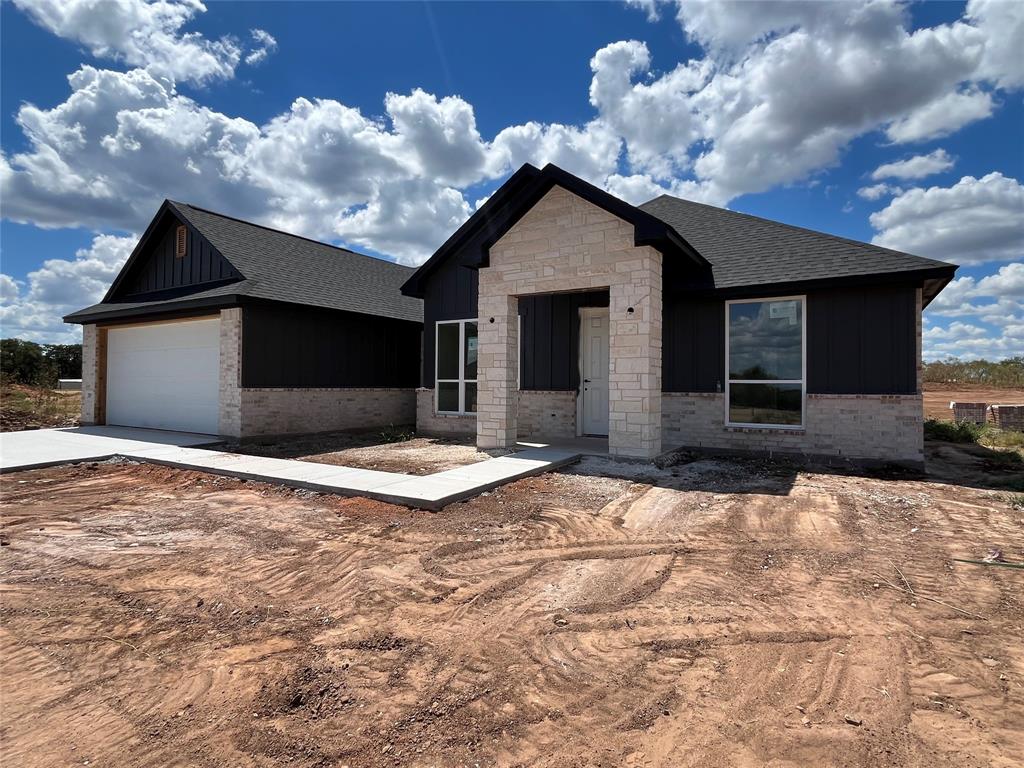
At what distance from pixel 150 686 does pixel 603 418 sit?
9.93 meters

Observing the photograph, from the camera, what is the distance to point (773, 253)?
1048 cm

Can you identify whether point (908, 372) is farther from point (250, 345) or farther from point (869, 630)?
point (250, 345)

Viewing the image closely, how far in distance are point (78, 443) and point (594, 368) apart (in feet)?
37.3

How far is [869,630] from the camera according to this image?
3.34 m

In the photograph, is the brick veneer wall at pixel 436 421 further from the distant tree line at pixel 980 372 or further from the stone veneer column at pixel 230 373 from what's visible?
the distant tree line at pixel 980 372

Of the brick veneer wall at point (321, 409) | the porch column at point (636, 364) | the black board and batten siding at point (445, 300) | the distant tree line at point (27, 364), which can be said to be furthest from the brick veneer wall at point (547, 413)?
the distant tree line at point (27, 364)

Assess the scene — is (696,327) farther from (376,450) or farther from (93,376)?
(93,376)

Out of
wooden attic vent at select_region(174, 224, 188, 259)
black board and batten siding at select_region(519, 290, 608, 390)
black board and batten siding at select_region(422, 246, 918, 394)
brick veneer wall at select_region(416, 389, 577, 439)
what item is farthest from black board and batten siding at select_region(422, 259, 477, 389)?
wooden attic vent at select_region(174, 224, 188, 259)

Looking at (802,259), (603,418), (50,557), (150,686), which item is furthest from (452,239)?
(150,686)

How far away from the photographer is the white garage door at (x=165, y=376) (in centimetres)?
1338

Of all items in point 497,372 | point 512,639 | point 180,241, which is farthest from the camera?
point 180,241

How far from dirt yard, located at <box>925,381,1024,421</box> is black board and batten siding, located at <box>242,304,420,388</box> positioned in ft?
65.0

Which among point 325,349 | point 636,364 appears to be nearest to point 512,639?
point 636,364

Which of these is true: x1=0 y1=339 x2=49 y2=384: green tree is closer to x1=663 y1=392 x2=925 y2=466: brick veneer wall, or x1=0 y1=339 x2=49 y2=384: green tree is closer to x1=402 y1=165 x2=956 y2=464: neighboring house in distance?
x1=402 y1=165 x2=956 y2=464: neighboring house in distance
